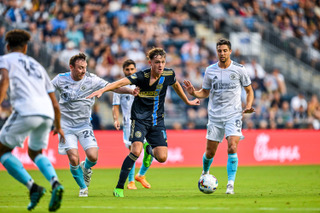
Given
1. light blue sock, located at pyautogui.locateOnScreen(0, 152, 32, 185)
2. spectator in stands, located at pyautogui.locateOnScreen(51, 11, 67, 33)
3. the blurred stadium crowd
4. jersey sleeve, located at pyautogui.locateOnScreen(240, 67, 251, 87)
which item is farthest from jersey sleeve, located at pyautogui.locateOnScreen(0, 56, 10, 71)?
spectator in stands, located at pyautogui.locateOnScreen(51, 11, 67, 33)

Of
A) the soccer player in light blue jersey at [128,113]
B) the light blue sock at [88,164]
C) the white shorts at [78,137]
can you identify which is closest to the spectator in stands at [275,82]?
the soccer player in light blue jersey at [128,113]

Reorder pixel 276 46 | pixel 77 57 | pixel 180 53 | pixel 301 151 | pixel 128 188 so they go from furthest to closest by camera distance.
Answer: pixel 276 46 → pixel 180 53 → pixel 301 151 → pixel 128 188 → pixel 77 57

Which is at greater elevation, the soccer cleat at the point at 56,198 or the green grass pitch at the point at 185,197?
the soccer cleat at the point at 56,198

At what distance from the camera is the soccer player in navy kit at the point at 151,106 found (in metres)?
10.5

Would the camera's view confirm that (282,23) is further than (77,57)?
→ Yes

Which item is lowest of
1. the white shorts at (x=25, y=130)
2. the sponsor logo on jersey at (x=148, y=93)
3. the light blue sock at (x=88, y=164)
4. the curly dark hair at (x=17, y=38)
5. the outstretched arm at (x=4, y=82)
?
the light blue sock at (x=88, y=164)

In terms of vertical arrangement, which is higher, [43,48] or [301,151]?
[43,48]

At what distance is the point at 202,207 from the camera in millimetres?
8336

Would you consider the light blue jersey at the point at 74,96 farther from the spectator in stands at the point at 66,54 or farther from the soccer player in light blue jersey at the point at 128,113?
A: the spectator in stands at the point at 66,54

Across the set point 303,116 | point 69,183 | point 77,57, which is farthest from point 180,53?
point 77,57

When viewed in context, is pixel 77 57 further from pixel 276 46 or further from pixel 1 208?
pixel 276 46

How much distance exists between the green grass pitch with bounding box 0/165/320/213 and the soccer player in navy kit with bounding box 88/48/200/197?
0.90 metres

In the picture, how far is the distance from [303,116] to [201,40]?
5.94 meters

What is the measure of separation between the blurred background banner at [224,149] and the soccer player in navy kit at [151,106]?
8897 mm
